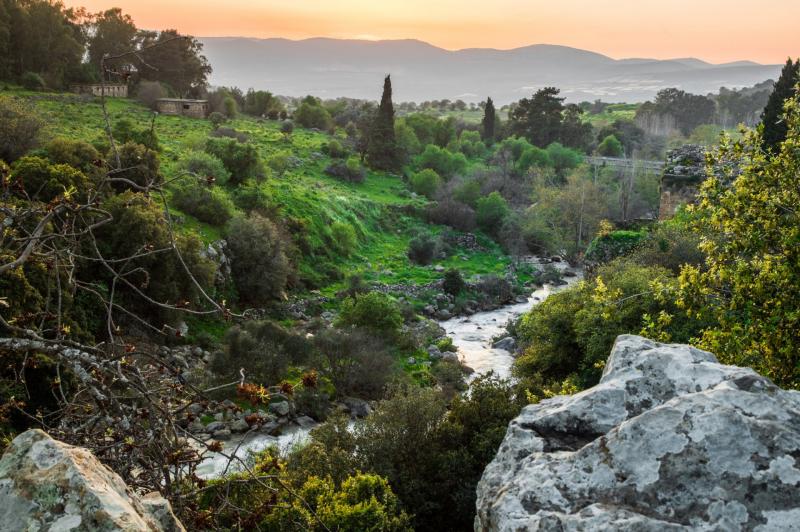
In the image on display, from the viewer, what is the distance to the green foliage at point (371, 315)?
26766mm

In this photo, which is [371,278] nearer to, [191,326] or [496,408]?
[191,326]

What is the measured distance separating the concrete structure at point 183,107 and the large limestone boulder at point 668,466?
63.0 metres

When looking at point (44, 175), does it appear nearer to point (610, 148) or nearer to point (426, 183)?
point (426, 183)

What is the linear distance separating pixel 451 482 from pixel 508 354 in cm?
1845

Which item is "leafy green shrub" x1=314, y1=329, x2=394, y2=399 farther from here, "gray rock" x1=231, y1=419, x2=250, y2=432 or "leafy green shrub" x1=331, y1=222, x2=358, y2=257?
"leafy green shrub" x1=331, y1=222, x2=358, y2=257

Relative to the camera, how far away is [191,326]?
26.2 meters

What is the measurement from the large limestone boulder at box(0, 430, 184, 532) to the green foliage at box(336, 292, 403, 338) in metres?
23.2

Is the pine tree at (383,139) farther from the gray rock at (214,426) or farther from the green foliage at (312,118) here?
the gray rock at (214,426)

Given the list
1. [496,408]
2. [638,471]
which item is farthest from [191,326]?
[638,471]

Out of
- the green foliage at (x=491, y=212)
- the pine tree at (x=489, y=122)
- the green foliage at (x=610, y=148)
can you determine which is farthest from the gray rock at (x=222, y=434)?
the pine tree at (x=489, y=122)

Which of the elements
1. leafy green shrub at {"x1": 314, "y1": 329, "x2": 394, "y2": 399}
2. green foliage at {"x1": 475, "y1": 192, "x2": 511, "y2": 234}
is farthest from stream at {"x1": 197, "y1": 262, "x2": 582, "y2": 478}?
green foliage at {"x1": 475, "y1": 192, "x2": 511, "y2": 234}

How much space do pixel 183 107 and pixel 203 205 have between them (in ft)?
119

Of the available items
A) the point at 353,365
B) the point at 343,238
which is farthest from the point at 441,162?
the point at 353,365

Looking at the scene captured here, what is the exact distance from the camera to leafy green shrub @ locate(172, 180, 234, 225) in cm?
3209
